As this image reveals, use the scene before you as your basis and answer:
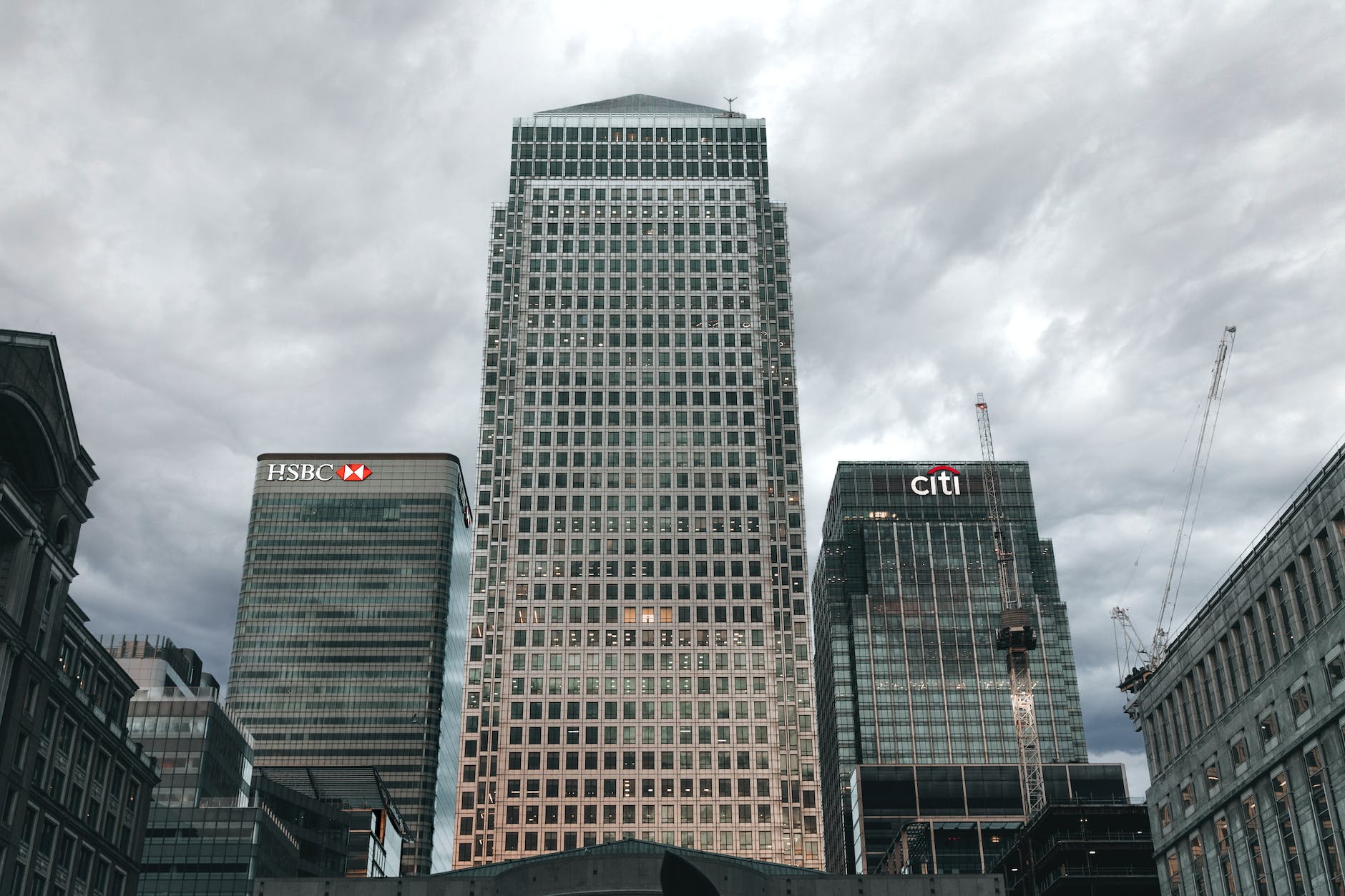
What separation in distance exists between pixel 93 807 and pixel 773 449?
11314cm

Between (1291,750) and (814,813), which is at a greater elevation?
(814,813)

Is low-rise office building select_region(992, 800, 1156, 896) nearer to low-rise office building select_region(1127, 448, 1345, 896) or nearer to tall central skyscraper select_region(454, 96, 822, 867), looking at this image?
low-rise office building select_region(1127, 448, 1345, 896)

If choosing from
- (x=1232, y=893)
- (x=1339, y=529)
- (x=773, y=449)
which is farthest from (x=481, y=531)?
(x=1339, y=529)

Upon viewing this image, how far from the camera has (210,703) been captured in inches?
5571

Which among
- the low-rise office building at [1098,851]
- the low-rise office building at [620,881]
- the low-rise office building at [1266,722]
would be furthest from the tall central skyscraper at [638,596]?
the low-rise office building at [1266,722]

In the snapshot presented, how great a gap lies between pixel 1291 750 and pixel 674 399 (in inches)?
4641

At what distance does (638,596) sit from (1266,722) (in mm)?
100371

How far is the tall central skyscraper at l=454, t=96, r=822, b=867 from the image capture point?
166 meters

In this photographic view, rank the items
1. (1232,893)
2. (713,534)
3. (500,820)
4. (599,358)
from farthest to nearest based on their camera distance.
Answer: (599,358) → (713,534) → (500,820) → (1232,893)

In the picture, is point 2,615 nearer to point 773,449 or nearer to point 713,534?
point 713,534

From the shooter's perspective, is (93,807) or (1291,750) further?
(93,807)

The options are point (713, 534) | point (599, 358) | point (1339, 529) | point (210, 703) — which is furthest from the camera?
point (599, 358)

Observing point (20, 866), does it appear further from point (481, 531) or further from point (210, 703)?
point (481, 531)

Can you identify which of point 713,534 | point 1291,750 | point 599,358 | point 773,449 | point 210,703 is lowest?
point 1291,750
